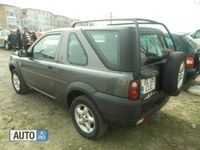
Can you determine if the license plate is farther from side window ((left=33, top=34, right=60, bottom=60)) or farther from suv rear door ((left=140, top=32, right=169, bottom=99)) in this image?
side window ((left=33, top=34, right=60, bottom=60))

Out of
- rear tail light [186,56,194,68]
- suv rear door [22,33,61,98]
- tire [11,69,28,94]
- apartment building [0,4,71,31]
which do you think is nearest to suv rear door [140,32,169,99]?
suv rear door [22,33,61,98]

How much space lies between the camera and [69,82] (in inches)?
110

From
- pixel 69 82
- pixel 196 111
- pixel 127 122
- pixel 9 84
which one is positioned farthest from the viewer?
pixel 9 84

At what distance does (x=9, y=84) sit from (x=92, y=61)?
13.8 ft

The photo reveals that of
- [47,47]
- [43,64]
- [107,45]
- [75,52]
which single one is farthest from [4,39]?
[107,45]

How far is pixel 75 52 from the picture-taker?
275 centimetres

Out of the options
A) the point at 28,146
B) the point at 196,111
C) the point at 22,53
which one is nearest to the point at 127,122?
the point at 28,146

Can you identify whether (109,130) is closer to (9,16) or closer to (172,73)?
(172,73)

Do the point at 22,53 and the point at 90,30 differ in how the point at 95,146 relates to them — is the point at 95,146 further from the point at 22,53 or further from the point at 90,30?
the point at 22,53

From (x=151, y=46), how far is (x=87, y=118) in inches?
59.3

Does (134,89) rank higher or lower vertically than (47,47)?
lower

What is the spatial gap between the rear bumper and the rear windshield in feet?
1.99

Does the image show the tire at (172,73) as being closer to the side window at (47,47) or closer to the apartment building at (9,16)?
the side window at (47,47)

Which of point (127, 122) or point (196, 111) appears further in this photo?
point (196, 111)
